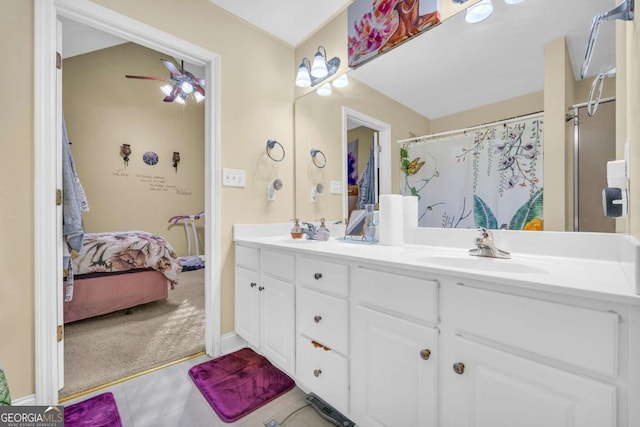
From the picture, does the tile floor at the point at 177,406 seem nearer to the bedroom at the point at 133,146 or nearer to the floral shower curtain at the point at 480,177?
the floral shower curtain at the point at 480,177

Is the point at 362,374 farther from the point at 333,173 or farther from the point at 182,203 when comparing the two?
the point at 182,203

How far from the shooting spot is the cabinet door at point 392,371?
89 cm

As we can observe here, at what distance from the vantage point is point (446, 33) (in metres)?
1.45

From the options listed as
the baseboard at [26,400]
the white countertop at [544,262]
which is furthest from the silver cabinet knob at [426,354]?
the baseboard at [26,400]

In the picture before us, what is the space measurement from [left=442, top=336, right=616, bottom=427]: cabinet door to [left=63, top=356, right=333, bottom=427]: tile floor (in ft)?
2.41

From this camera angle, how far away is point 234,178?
2.01 m

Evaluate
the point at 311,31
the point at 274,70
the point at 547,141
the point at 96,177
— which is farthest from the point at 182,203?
the point at 547,141

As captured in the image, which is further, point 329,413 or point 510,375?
point 329,413

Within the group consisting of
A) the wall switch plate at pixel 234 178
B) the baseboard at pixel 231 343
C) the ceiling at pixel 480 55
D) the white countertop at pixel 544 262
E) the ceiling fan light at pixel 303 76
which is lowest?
the baseboard at pixel 231 343

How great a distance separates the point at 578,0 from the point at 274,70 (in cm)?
186

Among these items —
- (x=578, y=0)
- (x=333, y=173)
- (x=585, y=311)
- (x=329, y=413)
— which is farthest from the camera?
(x=333, y=173)

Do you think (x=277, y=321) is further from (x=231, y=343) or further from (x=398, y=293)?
(x=398, y=293)

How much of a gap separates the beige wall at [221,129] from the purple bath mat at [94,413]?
25 centimetres

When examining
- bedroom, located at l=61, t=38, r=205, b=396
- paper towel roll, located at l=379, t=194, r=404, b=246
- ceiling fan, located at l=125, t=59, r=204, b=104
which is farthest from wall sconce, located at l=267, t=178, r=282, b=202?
ceiling fan, located at l=125, t=59, r=204, b=104
